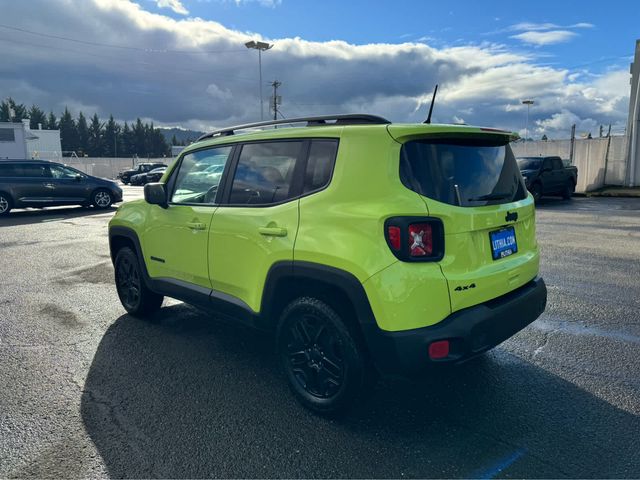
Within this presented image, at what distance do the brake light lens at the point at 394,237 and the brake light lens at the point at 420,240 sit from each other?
0.06 metres

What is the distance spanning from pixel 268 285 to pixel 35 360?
2232 millimetres

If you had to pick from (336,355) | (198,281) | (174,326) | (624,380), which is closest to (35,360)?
(174,326)

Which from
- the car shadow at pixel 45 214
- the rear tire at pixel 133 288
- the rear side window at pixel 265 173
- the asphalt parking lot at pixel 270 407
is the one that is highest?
the rear side window at pixel 265 173

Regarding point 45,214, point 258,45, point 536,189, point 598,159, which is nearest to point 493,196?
point 536,189

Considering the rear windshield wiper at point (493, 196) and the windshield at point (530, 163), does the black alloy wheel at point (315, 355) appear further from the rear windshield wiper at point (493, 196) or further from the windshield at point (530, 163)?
the windshield at point (530, 163)

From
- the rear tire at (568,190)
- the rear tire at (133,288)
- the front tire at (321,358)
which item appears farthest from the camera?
the rear tire at (568,190)

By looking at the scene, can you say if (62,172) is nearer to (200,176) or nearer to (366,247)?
(200,176)

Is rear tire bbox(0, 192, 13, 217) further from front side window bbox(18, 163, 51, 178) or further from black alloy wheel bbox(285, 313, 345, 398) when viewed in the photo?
black alloy wheel bbox(285, 313, 345, 398)

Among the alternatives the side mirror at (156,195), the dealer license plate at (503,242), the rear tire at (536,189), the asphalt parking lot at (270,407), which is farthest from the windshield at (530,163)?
the side mirror at (156,195)

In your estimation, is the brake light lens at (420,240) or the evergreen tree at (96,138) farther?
the evergreen tree at (96,138)

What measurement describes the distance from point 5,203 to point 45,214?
111 cm

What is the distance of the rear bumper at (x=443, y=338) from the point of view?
2.44 meters

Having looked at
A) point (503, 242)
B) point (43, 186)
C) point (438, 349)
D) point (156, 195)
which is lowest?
point (438, 349)

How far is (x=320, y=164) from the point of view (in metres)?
2.91
